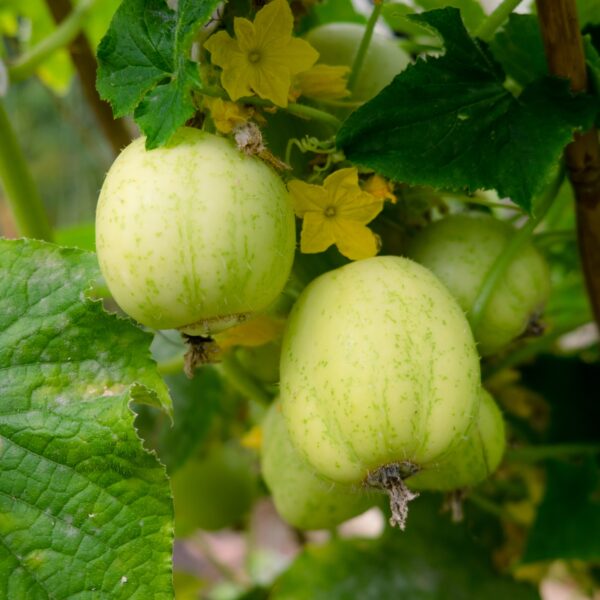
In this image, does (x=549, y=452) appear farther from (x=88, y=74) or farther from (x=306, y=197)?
(x=88, y=74)

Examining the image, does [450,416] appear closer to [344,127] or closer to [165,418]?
[344,127]

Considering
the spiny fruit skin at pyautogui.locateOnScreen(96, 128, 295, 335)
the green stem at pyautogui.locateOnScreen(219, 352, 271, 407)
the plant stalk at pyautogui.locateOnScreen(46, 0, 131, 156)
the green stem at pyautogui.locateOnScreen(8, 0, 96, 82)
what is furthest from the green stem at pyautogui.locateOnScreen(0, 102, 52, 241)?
the spiny fruit skin at pyautogui.locateOnScreen(96, 128, 295, 335)

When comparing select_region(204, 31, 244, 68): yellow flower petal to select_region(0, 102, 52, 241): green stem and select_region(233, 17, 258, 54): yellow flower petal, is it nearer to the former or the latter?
select_region(233, 17, 258, 54): yellow flower petal

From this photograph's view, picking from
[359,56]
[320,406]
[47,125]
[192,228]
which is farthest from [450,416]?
[47,125]

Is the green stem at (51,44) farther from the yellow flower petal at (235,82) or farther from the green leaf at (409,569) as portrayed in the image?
the green leaf at (409,569)

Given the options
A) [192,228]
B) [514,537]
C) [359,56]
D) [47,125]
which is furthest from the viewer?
[47,125]

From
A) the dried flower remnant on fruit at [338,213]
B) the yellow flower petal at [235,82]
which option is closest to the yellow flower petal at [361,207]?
the dried flower remnant on fruit at [338,213]
